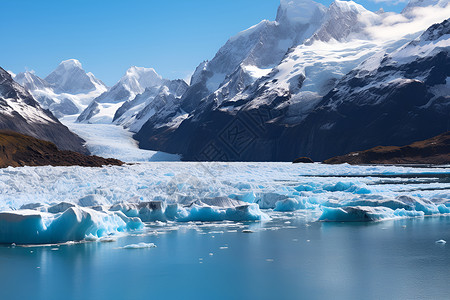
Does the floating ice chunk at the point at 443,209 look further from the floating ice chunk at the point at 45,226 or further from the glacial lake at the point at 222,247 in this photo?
the floating ice chunk at the point at 45,226

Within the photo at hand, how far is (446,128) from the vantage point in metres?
130

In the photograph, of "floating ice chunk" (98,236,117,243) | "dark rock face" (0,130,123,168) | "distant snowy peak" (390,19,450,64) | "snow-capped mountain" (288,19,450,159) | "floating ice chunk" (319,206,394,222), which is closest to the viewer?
"floating ice chunk" (98,236,117,243)

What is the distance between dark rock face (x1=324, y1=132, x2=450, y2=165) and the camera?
104 metres

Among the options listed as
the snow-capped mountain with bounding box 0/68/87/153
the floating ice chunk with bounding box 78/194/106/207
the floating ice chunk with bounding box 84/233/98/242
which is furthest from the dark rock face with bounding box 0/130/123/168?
the snow-capped mountain with bounding box 0/68/87/153

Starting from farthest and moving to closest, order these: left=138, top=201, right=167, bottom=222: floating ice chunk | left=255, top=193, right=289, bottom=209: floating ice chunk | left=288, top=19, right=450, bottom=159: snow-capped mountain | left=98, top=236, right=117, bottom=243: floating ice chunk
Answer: left=288, top=19, right=450, bottom=159: snow-capped mountain
left=255, top=193, right=289, bottom=209: floating ice chunk
left=138, top=201, right=167, bottom=222: floating ice chunk
left=98, top=236, right=117, bottom=243: floating ice chunk

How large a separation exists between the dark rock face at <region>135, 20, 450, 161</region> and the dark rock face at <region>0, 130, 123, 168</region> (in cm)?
8312

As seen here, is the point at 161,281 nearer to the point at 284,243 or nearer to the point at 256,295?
the point at 256,295

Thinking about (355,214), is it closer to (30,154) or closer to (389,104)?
(30,154)

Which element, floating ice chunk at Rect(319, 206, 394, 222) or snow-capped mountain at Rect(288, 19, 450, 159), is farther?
snow-capped mountain at Rect(288, 19, 450, 159)

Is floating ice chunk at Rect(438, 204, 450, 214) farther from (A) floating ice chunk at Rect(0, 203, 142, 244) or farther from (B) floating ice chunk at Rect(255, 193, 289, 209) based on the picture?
(A) floating ice chunk at Rect(0, 203, 142, 244)

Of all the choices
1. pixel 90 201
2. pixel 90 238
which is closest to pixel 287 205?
pixel 90 201

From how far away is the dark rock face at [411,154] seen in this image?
104125mm

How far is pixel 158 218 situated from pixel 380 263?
15310 millimetres

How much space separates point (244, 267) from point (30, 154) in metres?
59.1
